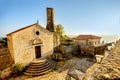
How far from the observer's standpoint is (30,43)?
14.9 metres

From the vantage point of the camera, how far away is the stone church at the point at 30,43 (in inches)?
533

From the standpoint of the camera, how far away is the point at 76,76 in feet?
28.9

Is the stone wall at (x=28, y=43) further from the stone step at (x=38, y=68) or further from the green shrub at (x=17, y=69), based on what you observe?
the stone step at (x=38, y=68)

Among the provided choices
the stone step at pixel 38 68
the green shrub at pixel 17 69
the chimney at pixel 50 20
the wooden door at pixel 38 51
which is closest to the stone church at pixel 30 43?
the wooden door at pixel 38 51

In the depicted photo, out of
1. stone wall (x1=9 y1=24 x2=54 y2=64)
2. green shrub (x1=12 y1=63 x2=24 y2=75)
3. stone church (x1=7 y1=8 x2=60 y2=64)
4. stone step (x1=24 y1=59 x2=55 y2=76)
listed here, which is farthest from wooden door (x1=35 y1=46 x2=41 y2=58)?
green shrub (x1=12 y1=63 x2=24 y2=75)

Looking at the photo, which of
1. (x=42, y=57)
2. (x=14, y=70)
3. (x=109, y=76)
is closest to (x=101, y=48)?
(x=42, y=57)

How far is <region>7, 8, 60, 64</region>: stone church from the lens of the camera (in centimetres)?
1353

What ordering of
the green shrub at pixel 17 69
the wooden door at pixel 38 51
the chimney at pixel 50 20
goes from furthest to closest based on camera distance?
the chimney at pixel 50 20
the wooden door at pixel 38 51
the green shrub at pixel 17 69

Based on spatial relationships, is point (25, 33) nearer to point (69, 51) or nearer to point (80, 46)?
point (69, 51)

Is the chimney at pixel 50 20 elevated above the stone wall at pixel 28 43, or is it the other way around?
the chimney at pixel 50 20

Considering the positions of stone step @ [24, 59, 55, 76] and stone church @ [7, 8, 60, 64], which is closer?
stone step @ [24, 59, 55, 76]

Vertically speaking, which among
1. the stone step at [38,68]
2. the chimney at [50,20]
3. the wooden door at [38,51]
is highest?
the chimney at [50,20]

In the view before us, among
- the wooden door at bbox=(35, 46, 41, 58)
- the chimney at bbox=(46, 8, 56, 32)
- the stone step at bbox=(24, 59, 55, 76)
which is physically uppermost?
the chimney at bbox=(46, 8, 56, 32)

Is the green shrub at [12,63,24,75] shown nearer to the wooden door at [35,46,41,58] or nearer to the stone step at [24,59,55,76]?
the stone step at [24,59,55,76]
